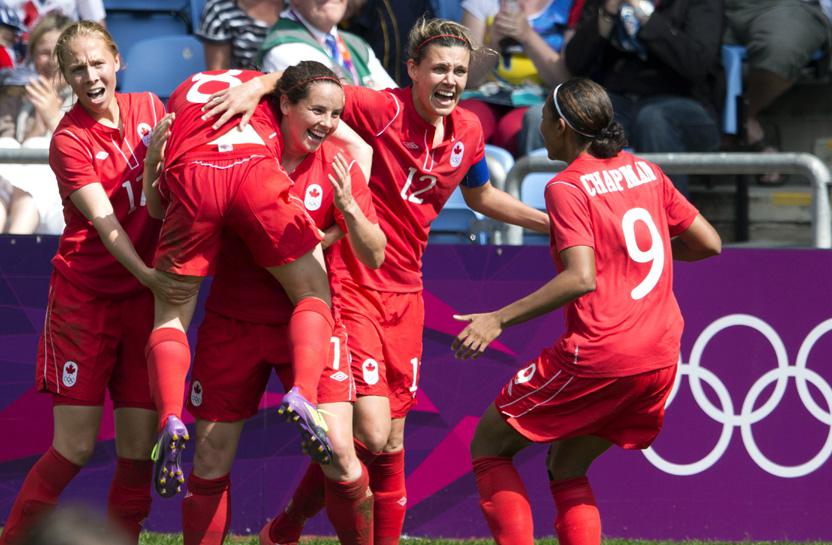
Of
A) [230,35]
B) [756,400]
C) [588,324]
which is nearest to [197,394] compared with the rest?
[588,324]

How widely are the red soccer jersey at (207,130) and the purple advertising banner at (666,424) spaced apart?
1.47 metres

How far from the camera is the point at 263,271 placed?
186 inches

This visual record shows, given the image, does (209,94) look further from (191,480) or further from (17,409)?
(17,409)

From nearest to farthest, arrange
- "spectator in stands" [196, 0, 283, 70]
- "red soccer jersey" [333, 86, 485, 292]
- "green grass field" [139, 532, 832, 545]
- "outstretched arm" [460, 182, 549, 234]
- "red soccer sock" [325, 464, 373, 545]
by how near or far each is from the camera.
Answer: "red soccer sock" [325, 464, 373, 545], "red soccer jersey" [333, 86, 485, 292], "outstretched arm" [460, 182, 549, 234], "green grass field" [139, 532, 832, 545], "spectator in stands" [196, 0, 283, 70]

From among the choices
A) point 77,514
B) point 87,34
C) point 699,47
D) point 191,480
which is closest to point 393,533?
point 191,480

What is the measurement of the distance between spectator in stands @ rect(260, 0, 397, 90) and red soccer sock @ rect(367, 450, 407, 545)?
234cm

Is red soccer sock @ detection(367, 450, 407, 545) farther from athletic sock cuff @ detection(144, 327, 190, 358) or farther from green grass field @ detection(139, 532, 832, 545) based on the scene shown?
athletic sock cuff @ detection(144, 327, 190, 358)

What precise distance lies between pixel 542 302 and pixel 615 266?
1.14 feet

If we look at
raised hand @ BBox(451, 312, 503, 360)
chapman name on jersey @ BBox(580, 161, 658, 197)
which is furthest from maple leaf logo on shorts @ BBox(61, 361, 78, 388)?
chapman name on jersey @ BBox(580, 161, 658, 197)

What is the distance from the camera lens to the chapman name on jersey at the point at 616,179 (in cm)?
454

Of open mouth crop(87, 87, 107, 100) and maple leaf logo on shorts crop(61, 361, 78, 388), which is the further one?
maple leaf logo on shorts crop(61, 361, 78, 388)

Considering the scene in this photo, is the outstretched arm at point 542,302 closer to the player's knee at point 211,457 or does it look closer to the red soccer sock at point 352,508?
the red soccer sock at point 352,508

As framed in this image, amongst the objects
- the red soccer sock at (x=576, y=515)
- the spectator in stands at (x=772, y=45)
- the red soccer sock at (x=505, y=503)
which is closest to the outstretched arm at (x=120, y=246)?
the red soccer sock at (x=505, y=503)

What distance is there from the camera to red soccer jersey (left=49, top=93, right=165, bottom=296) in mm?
4773
